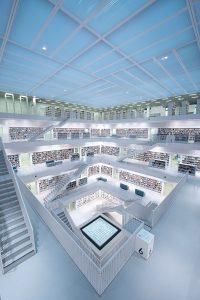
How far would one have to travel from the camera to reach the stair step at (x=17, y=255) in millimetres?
4543

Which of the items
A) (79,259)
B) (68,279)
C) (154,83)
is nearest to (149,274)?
(79,259)

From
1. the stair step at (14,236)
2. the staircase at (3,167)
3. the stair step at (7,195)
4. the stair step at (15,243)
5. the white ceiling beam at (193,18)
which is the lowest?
the stair step at (15,243)

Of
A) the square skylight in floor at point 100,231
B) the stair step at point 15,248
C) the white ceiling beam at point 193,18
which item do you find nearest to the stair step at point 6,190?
the stair step at point 15,248

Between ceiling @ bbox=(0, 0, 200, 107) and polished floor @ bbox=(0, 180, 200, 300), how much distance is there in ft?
23.3

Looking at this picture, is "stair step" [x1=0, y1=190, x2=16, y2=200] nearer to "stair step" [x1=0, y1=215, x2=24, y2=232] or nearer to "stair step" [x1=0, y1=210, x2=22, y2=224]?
"stair step" [x1=0, y1=210, x2=22, y2=224]

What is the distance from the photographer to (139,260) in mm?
4488

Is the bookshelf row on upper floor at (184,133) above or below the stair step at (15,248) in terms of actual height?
above

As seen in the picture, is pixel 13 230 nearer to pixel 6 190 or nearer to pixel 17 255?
pixel 17 255

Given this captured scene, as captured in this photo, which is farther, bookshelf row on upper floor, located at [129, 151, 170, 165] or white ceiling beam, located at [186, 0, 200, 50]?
bookshelf row on upper floor, located at [129, 151, 170, 165]

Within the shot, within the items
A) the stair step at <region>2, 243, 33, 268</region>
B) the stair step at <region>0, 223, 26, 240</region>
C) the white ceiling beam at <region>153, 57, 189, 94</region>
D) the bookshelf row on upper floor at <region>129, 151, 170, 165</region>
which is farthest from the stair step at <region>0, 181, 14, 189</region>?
the bookshelf row on upper floor at <region>129, 151, 170, 165</region>

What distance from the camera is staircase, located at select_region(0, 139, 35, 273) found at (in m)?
4.69

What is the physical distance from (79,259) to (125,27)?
716cm

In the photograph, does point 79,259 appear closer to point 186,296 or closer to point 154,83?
point 186,296

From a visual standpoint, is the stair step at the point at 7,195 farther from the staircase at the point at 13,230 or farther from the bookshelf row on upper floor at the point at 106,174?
the bookshelf row on upper floor at the point at 106,174
